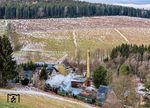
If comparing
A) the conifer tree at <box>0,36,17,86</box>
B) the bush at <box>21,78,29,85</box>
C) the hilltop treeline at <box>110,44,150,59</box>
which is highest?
the conifer tree at <box>0,36,17,86</box>

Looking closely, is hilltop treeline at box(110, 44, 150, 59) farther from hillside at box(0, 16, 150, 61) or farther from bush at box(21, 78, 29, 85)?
bush at box(21, 78, 29, 85)

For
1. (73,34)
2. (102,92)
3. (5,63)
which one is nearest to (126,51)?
(102,92)

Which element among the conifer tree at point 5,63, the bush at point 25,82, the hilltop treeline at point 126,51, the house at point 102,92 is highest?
the conifer tree at point 5,63

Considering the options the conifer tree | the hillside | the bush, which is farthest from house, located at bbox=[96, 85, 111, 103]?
the hillside

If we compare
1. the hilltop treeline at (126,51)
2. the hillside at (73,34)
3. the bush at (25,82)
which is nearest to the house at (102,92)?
the bush at (25,82)

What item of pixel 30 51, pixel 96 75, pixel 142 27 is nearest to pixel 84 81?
pixel 96 75

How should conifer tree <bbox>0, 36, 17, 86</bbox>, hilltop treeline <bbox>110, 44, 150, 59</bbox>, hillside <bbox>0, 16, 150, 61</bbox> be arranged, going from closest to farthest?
conifer tree <bbox>0, 36, 17, 86</bbox> → hilltop treeline <bbox>110, 44, 150, 59</bbox> → hillside <bbox>0, 16, 150, 61</bbox>

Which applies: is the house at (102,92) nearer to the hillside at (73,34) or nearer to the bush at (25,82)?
the bush at (25,82)

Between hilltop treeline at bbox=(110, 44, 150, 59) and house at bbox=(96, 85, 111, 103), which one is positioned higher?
hilltop treeline at bbox=(110, 44, 150, 59)
